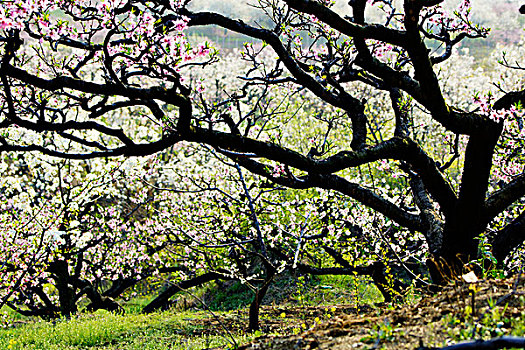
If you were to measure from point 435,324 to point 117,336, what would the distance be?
7.41 m

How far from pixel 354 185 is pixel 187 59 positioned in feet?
9.54

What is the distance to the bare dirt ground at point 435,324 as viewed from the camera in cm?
285

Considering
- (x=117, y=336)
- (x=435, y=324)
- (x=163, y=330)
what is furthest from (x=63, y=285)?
(x=435, y=324)

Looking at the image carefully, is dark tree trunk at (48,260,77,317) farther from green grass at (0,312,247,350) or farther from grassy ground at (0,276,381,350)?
green grass at (0,312,247,350)

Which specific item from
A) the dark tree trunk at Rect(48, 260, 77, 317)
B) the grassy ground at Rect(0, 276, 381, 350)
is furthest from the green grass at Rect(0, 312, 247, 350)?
the dark tree trunk at Rect(48, 260, 77, 317)

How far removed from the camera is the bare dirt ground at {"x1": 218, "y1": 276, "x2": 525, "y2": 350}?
9.35 feet

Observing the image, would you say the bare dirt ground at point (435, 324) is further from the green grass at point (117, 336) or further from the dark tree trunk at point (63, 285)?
the dark tree trunk at point (63, 285)

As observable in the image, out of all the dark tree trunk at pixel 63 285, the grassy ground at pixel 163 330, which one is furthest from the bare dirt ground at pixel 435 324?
the dark tree trunk at pixel 63 285

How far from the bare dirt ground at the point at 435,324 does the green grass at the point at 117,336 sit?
12.8 ft

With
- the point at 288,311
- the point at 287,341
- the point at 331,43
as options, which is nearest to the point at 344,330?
the point at 287,341

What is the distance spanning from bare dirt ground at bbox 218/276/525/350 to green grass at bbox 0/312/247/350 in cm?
390

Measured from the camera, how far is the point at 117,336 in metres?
8.92

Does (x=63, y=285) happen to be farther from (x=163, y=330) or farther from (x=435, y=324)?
(x=435, y=324)

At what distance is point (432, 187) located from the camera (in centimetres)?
633
